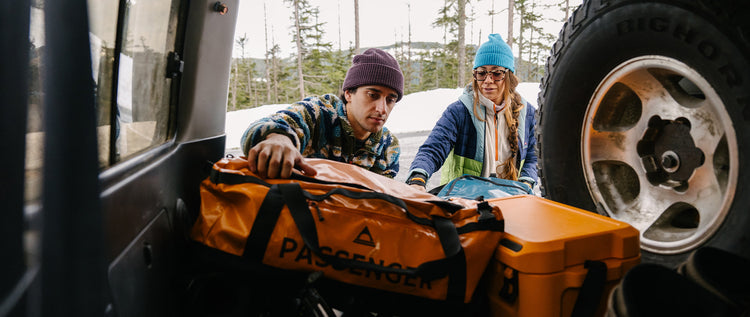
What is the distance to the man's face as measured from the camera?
2.56 m

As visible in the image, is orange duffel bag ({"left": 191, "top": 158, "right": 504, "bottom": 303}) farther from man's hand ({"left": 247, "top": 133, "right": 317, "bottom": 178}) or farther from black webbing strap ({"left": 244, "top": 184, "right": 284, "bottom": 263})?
man's hand ({"left": 247, "top": 133, "right": 317, "bottom": 178})

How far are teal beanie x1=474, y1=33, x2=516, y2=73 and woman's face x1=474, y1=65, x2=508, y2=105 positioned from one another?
0.05 meters

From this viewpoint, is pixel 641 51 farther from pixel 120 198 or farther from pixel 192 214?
pixel 192 214

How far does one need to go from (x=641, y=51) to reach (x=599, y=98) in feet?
0.76

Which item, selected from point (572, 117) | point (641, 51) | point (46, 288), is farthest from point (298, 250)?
point (641, 51)

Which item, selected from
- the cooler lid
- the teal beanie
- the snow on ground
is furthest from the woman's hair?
the snow on ground

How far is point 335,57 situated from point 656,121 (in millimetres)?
36331

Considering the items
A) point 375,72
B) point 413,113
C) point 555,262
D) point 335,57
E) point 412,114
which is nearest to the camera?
point 555,262

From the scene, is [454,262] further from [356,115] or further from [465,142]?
[465,142]

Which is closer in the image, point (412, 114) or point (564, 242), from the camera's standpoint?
point (564, 242)

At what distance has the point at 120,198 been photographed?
3.10ft

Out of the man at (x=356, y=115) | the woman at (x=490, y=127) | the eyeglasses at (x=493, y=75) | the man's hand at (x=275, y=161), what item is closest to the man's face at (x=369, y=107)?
the man at (x=356, y=115)

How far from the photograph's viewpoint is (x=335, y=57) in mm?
36344

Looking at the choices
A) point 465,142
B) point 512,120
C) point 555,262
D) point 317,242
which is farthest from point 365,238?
point 512,120
